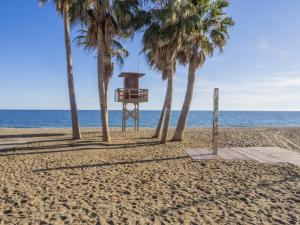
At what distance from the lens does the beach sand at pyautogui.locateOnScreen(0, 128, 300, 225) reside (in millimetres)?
4535

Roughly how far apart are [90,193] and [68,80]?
33.2 feet

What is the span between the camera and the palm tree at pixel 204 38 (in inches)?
535

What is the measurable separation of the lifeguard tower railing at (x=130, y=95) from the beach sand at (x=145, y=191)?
12858mm

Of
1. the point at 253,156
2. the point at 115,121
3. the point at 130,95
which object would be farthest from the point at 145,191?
the point at 115,121

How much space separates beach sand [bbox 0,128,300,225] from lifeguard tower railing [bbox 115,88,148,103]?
12.9m

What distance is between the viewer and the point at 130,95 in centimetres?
2217

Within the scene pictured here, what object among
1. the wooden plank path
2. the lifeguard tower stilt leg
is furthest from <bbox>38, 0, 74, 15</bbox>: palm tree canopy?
the lifeguard tower stilt leg

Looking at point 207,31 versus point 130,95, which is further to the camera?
point 130,95

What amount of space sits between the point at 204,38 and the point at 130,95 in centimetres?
988

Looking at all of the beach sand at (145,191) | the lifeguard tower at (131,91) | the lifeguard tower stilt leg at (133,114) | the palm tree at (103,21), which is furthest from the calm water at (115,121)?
the beach sand at (145,191)

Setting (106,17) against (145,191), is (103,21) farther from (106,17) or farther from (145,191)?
(145,191)

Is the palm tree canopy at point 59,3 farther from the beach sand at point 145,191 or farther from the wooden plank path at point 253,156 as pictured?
the wooden plank path at point 253,156

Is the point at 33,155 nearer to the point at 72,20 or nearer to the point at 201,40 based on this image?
the point at 72,20

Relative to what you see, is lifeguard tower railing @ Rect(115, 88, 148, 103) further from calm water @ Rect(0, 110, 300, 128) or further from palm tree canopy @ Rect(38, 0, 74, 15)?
calm water @ Rect(0, 110, 300, 128)
